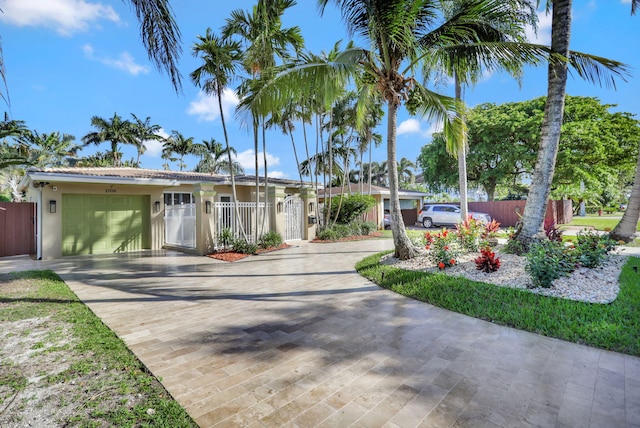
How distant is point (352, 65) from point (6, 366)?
683 centimetres

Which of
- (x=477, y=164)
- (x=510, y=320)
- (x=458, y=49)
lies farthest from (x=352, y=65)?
(x=477, y=164)

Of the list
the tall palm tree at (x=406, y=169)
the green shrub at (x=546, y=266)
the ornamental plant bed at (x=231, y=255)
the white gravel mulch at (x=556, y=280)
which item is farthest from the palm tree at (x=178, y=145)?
the green shrub at (x=546, y=266)

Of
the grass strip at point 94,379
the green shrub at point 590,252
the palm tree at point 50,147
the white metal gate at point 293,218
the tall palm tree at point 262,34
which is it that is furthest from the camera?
the palm tree at point 50,147

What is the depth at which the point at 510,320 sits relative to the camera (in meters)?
4.12

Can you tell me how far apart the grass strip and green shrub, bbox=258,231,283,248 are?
6.86 m

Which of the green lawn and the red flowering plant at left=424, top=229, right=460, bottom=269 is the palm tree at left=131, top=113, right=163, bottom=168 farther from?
the green lawn

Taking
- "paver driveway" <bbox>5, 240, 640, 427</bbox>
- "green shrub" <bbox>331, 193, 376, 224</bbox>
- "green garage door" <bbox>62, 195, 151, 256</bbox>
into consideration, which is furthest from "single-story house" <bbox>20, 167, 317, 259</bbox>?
"paver driveway" <bbox>5, 240, 640, 427</bbox>

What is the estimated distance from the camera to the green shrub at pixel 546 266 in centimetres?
512

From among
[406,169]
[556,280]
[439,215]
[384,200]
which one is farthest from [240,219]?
[406,169]

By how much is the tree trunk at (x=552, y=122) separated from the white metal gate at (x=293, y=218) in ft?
29.7

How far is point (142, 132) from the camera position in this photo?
30.1 m

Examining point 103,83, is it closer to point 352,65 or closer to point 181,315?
point 352,65

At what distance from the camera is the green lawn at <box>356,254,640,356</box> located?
3.58 meters

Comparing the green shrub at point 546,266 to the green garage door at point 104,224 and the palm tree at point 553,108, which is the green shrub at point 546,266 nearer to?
the palm tree at point 553,108
